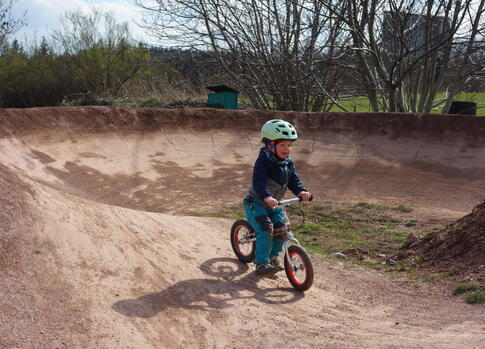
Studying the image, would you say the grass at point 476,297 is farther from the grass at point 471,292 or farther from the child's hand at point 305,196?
the child's hand at point 305,196

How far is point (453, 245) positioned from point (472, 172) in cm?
689

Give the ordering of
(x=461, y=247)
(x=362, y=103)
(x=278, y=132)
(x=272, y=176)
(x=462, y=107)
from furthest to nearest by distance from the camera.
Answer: (x=362, y=103)
(x=462, y=107)
(x=461, y=247)
(x=272, y=176)
(x=278, y=132)

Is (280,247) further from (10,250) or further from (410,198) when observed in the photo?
(410,198)

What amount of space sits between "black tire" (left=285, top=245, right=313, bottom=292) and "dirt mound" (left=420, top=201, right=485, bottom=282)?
194 cm

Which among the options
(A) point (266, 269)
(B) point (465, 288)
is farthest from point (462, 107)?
(A) point (266, 269)

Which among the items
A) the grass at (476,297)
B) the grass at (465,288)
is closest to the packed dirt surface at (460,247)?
the grass at (465,288)

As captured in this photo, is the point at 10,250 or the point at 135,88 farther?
the point at 135,88

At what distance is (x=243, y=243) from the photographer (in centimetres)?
594

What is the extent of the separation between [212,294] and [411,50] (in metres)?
13.7

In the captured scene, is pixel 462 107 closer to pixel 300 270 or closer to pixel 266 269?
pixel 300 270

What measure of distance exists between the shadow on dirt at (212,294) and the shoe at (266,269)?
13 centimetres

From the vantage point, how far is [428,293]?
555 cm

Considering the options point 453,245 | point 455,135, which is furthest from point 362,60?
point 453,245

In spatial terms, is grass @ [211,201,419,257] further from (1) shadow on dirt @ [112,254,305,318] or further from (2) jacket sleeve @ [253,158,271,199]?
(2) jacket sleeve @ [253,158,271,199]
